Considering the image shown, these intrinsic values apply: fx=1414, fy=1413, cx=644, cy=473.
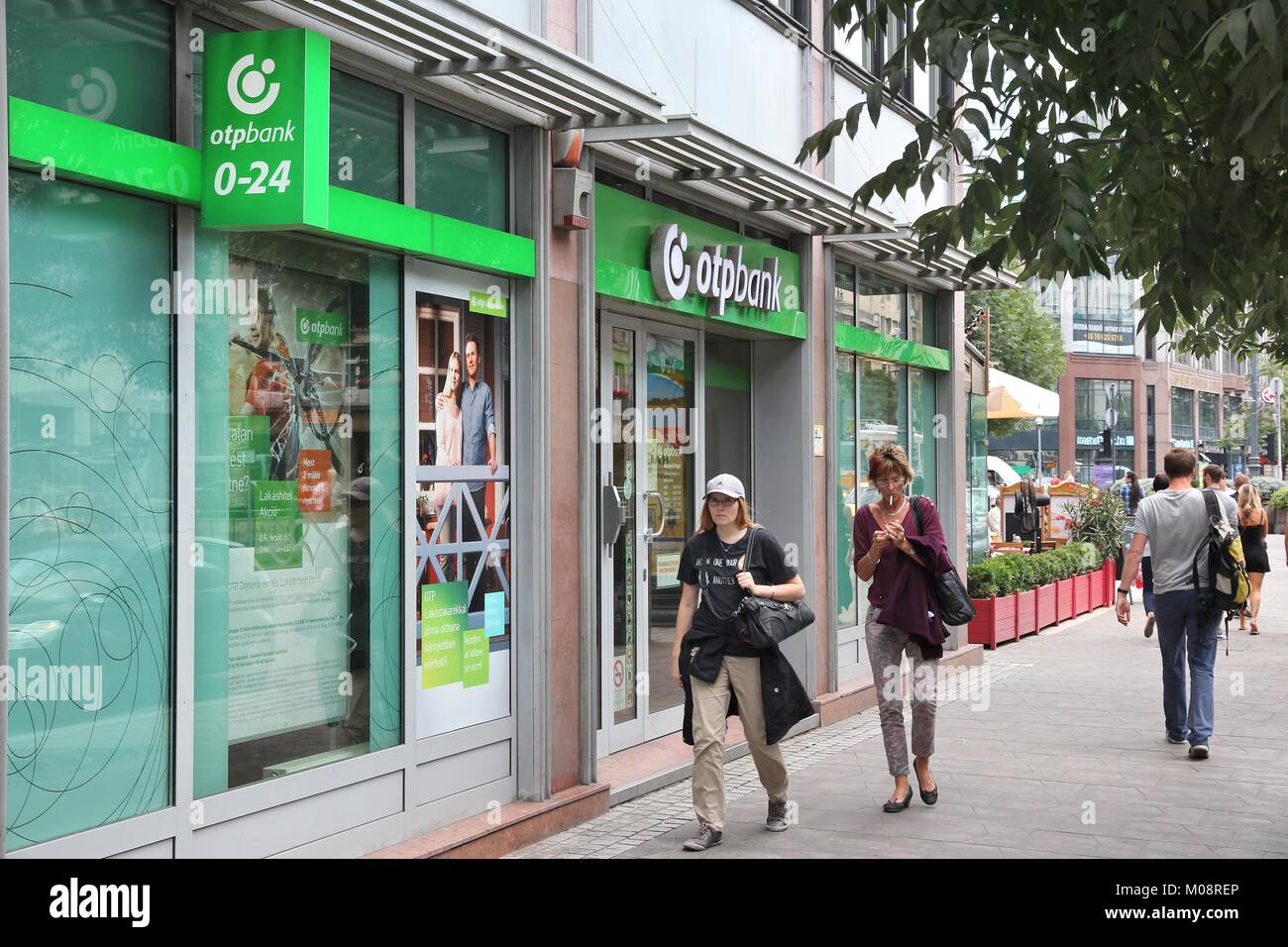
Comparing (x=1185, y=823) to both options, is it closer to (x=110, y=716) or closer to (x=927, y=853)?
(x=927, y=853)

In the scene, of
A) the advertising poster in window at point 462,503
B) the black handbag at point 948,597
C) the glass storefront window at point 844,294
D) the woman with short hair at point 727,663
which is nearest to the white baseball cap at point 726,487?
the woman with short hair at point 727,663

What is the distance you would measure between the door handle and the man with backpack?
10.2 ft

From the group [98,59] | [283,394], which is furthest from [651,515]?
[98,59]

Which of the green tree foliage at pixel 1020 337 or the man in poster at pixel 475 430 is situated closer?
the man in poster at pixel 475 430

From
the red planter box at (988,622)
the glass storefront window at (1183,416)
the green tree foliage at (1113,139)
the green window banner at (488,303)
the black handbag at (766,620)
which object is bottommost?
the red planter box at (988,622)

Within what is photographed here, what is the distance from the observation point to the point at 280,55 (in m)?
5.41

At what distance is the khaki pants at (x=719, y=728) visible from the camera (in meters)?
6.95

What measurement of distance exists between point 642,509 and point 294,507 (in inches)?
155

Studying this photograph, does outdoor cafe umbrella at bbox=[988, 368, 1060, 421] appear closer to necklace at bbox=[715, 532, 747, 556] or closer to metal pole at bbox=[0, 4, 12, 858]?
necklace at bbox=[715, 532, 747, 556]

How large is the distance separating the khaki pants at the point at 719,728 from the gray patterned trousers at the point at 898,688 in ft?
2.77

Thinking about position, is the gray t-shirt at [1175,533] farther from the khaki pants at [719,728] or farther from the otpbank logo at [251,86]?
the otpbank logo at [251,86]

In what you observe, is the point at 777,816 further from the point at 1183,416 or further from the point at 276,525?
the point at 1183,416

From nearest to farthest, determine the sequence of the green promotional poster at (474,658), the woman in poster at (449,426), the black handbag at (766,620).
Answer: the black handbag at (766,620) < the woman in poster at (449,426) < the green promotional poster at (474,658)

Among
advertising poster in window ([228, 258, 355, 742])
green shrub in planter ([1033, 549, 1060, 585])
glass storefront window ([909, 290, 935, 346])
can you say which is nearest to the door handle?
advertising poster in window ([228, 258, 355, 742])
